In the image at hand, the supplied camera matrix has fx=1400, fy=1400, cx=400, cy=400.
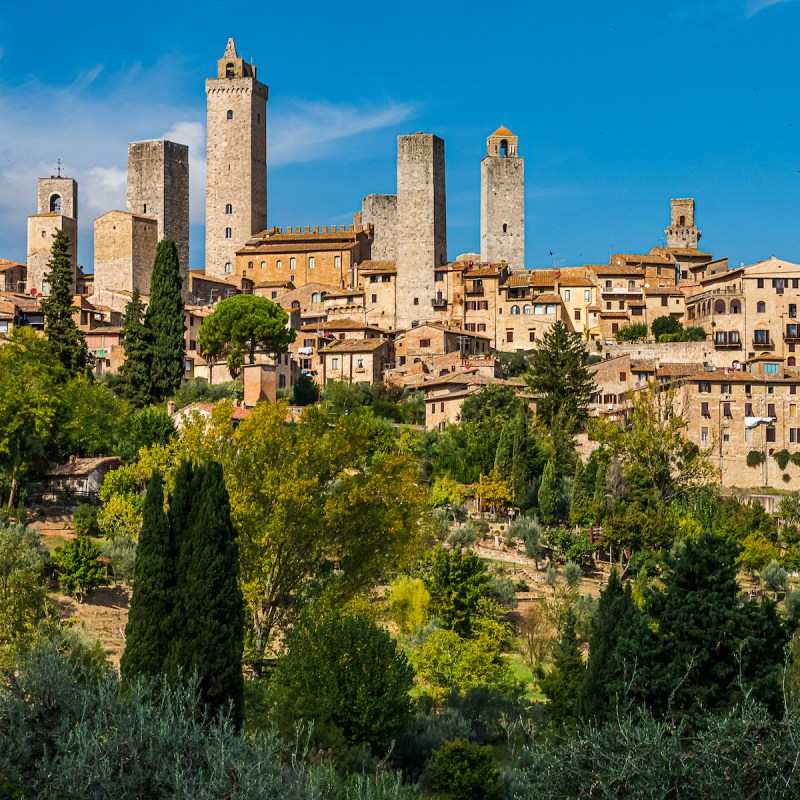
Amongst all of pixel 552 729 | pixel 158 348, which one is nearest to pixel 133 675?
pixel 552 729

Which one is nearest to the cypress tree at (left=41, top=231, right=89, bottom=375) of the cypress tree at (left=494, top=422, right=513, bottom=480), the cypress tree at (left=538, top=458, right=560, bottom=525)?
the cypress tree at (left=494, top=422, right=513, bottom=480)

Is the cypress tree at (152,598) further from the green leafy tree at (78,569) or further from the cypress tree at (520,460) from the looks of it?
the cypress tree at (520,460)

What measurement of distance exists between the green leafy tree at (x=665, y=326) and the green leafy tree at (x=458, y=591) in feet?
142

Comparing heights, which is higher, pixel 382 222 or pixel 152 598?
pixel 382 222

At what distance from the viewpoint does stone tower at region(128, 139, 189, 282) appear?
333ft

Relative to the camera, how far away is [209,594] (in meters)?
23.8

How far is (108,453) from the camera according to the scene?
51.9 meters

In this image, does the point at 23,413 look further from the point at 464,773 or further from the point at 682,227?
the point at 682,227

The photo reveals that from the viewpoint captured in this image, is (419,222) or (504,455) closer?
(504,455)

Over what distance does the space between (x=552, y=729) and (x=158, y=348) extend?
37.6 metres

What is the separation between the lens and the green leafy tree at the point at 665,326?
80500mm

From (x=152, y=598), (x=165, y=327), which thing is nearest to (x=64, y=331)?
(x=165, y=327)

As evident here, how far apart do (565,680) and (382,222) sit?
75.6 meters

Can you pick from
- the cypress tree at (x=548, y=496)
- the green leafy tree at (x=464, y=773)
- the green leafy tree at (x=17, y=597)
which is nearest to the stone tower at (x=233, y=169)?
the cypress tree at (x=548, y=496)
